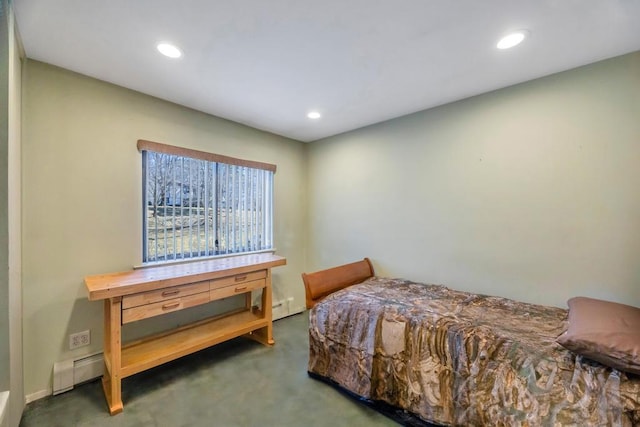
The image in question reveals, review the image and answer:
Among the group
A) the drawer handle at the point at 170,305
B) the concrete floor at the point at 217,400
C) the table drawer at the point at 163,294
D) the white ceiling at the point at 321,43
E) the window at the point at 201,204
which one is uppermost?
the white ceiling at the point at 321,43

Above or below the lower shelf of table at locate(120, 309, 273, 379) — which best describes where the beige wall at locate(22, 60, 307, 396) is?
above

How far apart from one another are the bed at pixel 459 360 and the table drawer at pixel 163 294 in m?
0.89

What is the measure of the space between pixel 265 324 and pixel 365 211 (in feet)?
5.46

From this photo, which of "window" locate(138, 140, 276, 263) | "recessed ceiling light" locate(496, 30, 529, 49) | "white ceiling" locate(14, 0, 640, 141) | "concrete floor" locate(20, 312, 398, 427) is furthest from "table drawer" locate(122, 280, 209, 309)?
"recessed ceiling light" locate(496, 30, 529, 49)

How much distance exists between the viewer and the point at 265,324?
108 inches

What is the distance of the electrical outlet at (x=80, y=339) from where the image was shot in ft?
6.73

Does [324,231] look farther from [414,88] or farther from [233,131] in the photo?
[414,88]

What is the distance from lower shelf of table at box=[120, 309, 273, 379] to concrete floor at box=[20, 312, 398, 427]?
228mm

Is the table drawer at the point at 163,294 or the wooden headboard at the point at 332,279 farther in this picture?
the wooden headboard at the point at 332,279

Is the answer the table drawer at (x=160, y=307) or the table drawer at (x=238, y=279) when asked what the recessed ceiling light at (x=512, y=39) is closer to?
the table drawer at (x=238, y=279)

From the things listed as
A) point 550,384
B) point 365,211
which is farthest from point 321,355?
point 365,211

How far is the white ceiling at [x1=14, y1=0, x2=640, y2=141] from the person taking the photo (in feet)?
4.62

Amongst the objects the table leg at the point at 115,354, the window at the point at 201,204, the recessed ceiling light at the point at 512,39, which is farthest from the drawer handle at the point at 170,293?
the recessed ceiling light at the point at 512,39

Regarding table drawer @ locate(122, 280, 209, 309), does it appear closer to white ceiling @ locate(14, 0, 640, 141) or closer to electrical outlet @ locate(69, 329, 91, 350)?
electrical outlet @ locate(69, 329, 91, 350)
